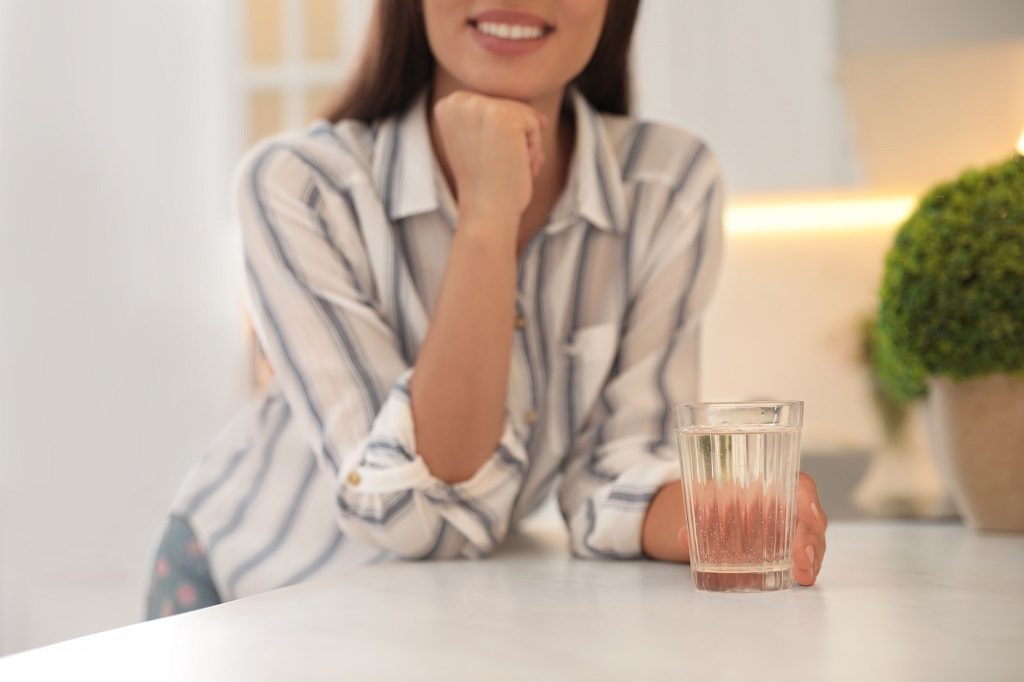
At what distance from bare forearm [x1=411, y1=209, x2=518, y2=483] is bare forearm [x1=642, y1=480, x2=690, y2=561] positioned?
0.51 feet

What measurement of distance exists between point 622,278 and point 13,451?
2.39 meters

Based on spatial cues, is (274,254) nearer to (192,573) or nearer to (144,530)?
(192,573)

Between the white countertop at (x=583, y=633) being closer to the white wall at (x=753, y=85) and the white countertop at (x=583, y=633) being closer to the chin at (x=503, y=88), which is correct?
the chin at (x=503, y=88)

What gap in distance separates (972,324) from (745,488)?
1.46 ft

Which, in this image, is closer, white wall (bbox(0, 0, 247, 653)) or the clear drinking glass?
the clear drinking glass

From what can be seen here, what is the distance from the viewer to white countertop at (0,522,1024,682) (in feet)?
1.59

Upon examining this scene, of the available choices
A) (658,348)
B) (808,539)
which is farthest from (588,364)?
(808,539)

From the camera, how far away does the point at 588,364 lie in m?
1.12

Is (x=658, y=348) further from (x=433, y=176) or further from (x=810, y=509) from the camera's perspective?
→ (x=810, y=509)

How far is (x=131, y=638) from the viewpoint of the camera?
562 mm

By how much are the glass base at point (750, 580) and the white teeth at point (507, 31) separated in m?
0.60

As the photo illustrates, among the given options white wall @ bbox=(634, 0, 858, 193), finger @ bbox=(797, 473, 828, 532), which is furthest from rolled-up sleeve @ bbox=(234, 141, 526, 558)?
white wall @ bbox=(634, 0, 858, 193)

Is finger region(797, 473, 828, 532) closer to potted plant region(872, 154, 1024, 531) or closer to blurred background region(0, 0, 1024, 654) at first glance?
potted plant region(872, 154, 1024, 531)

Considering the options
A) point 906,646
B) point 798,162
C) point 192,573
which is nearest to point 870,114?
point 798,162
